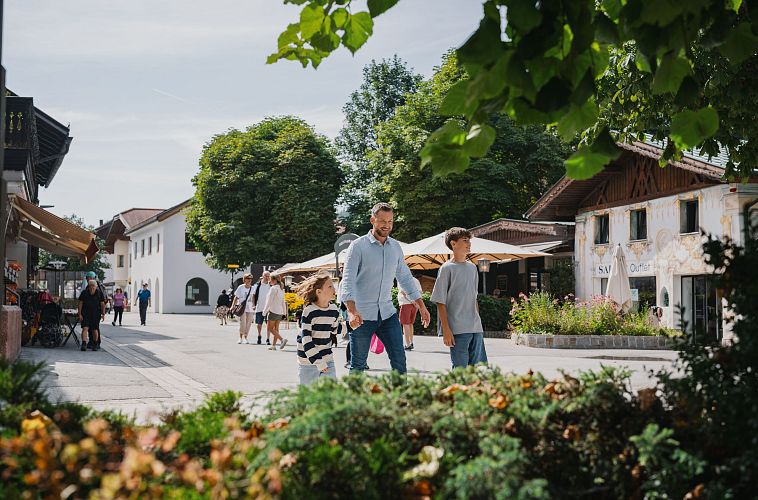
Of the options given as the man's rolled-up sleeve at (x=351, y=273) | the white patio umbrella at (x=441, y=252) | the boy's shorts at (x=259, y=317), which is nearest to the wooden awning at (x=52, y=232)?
the boy's shorts at (x=259, y=317)

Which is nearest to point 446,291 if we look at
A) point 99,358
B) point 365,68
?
point 99,358

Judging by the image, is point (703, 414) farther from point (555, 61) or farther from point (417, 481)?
point (555, 61)

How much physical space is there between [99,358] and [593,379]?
14.8 m

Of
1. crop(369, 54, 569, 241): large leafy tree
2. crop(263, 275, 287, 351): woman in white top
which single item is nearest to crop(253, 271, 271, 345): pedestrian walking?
crop(263, 275, 287, 351): woman in white top

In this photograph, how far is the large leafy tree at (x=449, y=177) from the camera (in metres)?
42.0

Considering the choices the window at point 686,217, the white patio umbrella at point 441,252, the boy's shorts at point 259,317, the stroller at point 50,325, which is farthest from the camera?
the window at point 686,217

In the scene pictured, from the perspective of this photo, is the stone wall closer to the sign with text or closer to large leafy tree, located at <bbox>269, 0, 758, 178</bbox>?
large leafy tree, located at <bbox>269, 0, 758, 178</bbox>

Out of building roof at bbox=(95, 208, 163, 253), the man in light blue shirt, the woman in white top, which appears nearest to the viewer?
the man in light blue shirt

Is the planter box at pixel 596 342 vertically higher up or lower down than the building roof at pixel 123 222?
lower down

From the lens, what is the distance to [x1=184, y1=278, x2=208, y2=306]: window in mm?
68600

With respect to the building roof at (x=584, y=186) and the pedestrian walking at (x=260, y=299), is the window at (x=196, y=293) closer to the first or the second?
the building roof at (x=584, y=186)

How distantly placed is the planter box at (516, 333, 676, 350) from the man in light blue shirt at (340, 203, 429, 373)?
47.6 ft

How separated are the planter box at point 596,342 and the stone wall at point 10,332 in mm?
12278

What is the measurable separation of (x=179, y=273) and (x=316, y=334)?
61.5m
